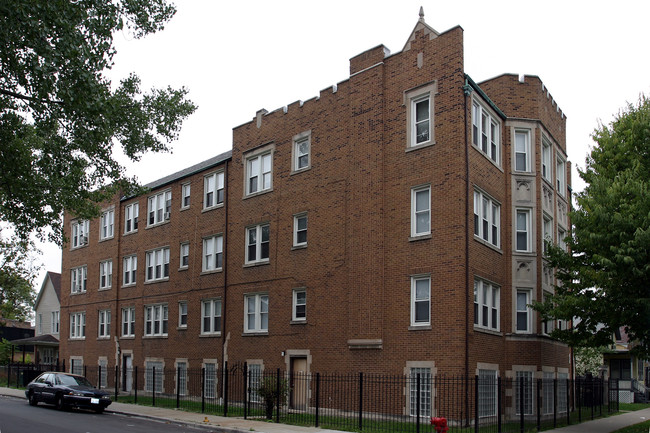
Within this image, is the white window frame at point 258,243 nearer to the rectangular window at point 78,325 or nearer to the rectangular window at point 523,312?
the rectangular window at point 523,312

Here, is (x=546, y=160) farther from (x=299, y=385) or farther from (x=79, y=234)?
(x=79, y=234)

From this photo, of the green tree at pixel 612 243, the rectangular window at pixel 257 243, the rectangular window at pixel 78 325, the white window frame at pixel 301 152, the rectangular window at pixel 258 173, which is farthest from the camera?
the rectangular window at pixel 78 325

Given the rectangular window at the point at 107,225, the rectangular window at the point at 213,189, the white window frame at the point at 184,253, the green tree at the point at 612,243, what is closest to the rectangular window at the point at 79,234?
the rectangular window at the point at 107,225

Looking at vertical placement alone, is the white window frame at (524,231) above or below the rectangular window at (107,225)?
below

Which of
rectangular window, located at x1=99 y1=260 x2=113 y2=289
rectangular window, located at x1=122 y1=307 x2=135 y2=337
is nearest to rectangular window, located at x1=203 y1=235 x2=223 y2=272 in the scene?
rectangular window, located at x1=122 y1=307 x2=135 y2=337

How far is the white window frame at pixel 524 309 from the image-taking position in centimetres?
2569

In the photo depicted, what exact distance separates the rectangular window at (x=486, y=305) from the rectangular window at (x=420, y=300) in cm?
174

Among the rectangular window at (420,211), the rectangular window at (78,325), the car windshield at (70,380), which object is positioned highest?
the rectangular window at (420,211)

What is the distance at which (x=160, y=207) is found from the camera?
122ft

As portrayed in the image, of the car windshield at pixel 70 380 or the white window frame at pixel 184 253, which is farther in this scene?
the white window frame at pixel 184 253

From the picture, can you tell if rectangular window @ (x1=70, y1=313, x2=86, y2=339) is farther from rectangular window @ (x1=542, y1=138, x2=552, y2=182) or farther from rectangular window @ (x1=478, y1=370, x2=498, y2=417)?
rectangular window @ (x1=542, y1=138, x2=552, y2=182)

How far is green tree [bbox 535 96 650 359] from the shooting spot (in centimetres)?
1942

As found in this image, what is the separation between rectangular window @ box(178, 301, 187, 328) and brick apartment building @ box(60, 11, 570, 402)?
102 mm

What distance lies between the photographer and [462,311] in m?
21.7
